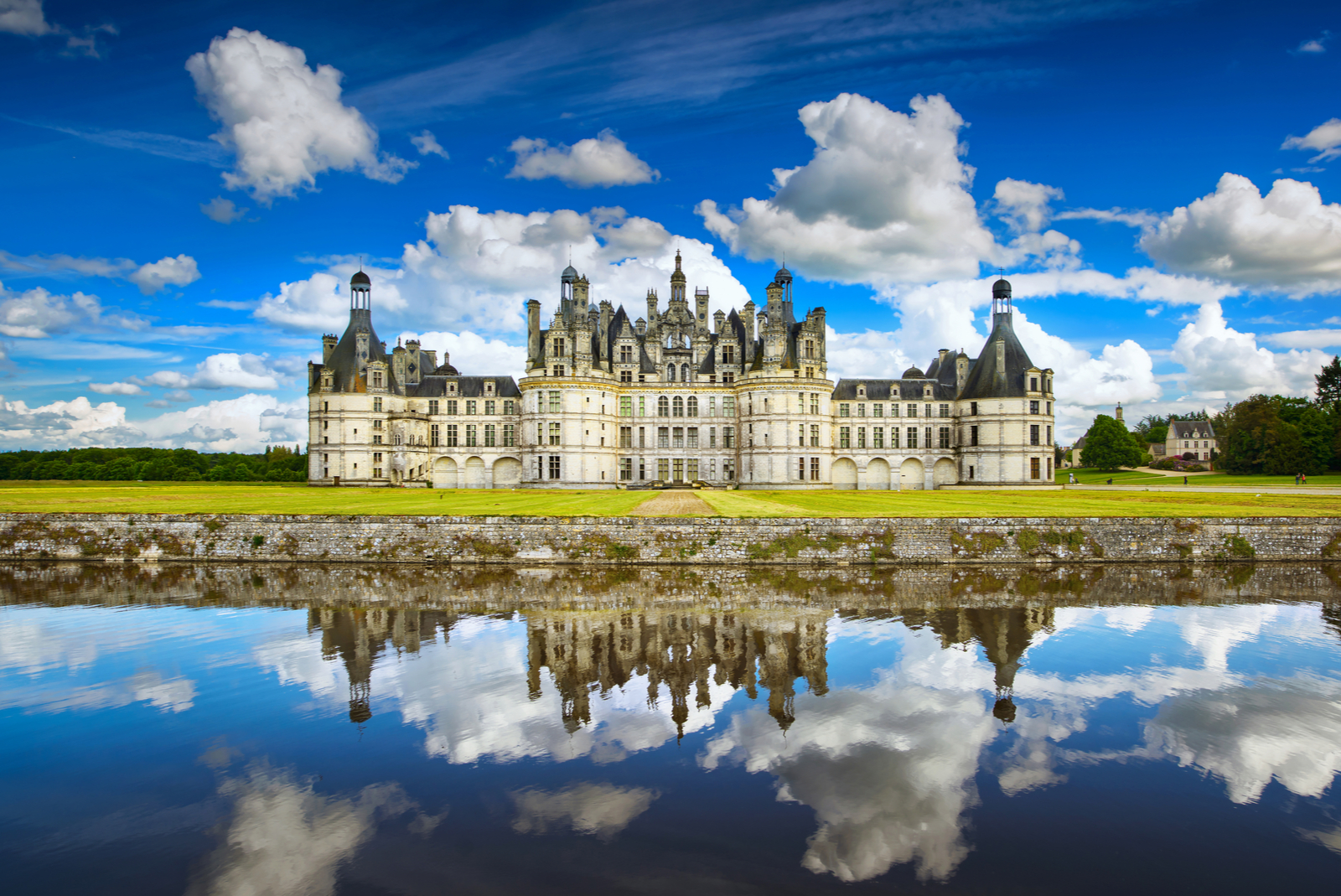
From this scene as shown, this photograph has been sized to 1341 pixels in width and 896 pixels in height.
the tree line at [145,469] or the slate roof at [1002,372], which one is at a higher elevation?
the slate roof at [1002,372]

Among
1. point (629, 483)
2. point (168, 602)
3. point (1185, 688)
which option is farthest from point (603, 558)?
point (629, 483)

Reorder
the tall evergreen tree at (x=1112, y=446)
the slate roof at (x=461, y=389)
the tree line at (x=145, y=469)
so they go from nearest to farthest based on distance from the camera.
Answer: the slate roof at (x=461, y=389)
the tree line at (x=145, y=469)
the tall evergreen tree at (x=1112, y=446)

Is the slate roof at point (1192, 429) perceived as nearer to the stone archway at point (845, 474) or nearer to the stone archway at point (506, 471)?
the stone archway at point (845, 474)

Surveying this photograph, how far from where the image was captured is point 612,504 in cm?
3738

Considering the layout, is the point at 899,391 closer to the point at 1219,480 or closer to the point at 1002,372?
the point at 1002,372

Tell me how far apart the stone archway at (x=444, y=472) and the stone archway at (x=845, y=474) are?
33.1m

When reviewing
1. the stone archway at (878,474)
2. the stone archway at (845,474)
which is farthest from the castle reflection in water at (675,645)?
the stone archway at (845,474)

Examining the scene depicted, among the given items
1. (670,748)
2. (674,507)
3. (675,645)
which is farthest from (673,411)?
(670,748)

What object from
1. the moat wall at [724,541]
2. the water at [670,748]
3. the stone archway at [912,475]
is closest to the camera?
the water at [670,748]

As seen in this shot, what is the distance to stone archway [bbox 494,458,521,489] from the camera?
61562 mm

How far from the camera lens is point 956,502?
3841cm

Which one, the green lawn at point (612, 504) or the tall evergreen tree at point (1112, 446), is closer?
the green lawn at point (612, 504)

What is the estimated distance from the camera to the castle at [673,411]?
5609cm

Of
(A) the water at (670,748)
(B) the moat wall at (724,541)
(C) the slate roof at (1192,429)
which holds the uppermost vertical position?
(C) the slate roof at (1192,429)
